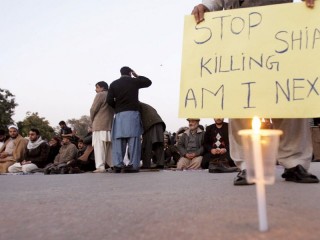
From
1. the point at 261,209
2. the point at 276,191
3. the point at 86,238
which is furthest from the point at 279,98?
the point at 86,238

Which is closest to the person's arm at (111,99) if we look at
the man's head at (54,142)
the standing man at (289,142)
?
the man's head at (54,142)

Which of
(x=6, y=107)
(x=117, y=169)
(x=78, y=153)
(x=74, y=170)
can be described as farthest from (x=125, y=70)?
(x=6, y=107)

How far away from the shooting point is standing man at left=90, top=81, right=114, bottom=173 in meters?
7.93

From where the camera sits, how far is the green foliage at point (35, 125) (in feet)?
208

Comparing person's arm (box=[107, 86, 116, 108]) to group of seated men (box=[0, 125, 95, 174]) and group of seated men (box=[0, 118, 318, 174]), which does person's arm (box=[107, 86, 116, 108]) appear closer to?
group of seated men (box=[0, 118, 318, 174])

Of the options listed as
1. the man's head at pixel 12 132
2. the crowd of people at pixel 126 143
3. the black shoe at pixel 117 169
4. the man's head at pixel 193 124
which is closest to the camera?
the black shoe at pixel 117 169

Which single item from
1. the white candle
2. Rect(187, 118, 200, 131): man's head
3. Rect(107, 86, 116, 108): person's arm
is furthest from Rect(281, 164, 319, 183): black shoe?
Rect(187, 118, 200, 131): man's head

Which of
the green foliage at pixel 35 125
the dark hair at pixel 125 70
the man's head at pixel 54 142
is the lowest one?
the man's head at pixel 54 142

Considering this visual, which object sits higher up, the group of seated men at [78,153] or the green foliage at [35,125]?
the green foliage at [35,125]

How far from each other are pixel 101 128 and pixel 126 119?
2.64 feet

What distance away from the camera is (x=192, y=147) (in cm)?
841

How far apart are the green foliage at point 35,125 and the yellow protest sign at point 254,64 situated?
203ft

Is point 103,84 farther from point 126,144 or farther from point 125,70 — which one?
point 126,144

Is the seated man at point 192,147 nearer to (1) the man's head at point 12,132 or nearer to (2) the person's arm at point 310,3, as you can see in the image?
(1) the man's head at point 12,132
